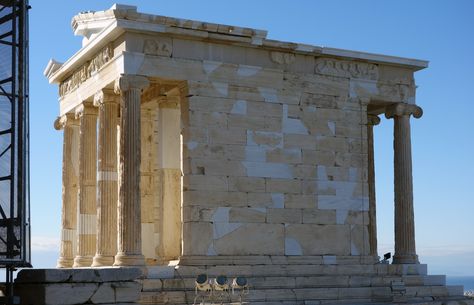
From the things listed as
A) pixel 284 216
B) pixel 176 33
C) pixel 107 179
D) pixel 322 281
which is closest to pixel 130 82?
pixel 176 33

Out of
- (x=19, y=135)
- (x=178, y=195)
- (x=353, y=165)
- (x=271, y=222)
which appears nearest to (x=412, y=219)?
(x=353, y=165)

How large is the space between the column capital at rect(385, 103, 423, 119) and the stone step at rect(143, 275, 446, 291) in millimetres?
4794

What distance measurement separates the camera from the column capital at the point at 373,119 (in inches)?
1218

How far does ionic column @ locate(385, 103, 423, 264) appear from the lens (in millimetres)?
28234

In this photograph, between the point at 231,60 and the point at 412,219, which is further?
the point at 412,219

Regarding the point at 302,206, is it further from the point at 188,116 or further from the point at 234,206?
the point at 188,116

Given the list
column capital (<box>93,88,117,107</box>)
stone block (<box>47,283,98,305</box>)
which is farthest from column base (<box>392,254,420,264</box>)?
stone block (<box>47,283,98,305</box>)

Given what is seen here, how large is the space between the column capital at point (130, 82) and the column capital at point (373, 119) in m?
9.08

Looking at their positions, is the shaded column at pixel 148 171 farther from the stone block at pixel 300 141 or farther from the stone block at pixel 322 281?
the stone block at pixel 322 281

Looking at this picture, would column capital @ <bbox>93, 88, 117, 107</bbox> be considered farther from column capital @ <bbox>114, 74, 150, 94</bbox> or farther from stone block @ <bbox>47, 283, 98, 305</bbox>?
stone block @ <bbox>47, 283, 98, 305</bbox>

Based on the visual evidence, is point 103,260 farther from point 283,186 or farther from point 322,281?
point 322,281

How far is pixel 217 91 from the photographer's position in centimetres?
2562

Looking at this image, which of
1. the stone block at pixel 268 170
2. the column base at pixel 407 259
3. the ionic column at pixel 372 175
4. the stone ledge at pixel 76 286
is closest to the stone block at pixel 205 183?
the stone block at pixel 268 170

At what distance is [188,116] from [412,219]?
7747 mm
